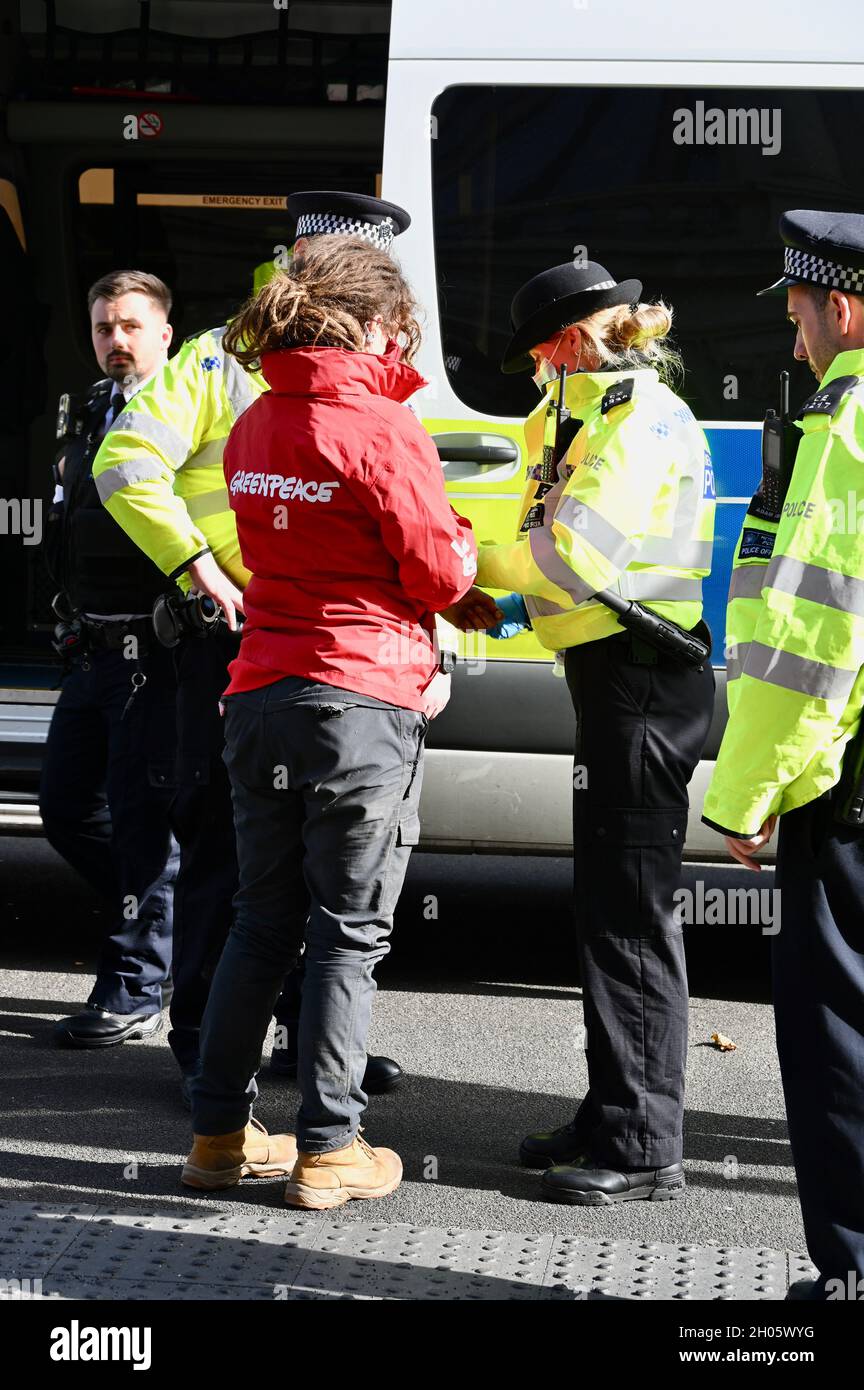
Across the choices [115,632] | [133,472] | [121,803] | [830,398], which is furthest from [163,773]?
[830,398]

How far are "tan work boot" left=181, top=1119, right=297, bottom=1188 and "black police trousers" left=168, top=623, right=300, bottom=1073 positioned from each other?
0.40 meters

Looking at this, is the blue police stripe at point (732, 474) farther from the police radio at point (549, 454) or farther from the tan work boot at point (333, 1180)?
the tan work boot at point (333, 1180)

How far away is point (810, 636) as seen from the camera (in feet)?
8.50

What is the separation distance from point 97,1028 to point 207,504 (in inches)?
56.3

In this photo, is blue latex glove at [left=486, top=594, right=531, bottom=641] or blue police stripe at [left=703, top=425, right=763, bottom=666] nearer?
blue latex glove at [left=486, top=594, right=531, bottom=641]

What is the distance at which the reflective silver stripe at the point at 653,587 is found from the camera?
3410 millimetres

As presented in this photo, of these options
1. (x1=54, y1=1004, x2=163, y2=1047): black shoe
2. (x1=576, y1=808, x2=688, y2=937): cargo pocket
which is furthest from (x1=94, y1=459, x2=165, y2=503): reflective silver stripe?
(x1=54, y1=1004, x2=163, y2=1047): black shoe

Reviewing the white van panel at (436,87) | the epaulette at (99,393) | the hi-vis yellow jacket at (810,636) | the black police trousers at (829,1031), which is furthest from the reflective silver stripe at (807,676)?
the epaulette at (99,393)

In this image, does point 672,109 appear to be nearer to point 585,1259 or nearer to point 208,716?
point 208,716

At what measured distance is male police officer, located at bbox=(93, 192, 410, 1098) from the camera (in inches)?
152

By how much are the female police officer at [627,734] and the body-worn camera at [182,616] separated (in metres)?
0.76

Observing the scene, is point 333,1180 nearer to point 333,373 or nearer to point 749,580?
point 749,580

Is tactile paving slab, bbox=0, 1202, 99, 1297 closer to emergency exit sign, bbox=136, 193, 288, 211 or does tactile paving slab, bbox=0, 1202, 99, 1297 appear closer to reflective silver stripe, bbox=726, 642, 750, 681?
reflective silver stripe, bbox=726, 642, 750, 681

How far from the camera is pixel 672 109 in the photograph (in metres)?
4.52
